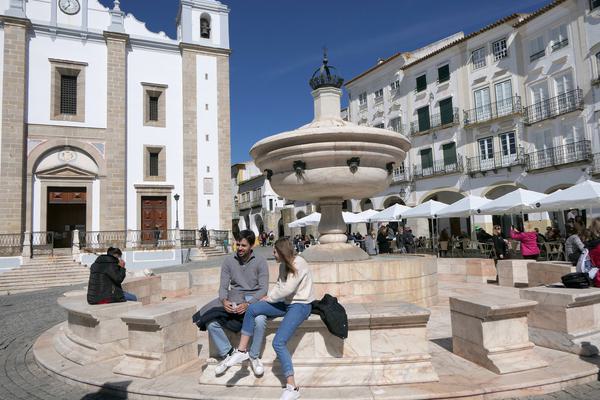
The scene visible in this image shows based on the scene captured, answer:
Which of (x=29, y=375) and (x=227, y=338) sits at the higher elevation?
(x=227, y=338)

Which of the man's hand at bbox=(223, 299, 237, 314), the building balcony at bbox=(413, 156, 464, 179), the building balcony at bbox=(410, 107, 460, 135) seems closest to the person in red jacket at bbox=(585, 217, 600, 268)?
the man's hand at bbox=(223, 299, 237, 314)

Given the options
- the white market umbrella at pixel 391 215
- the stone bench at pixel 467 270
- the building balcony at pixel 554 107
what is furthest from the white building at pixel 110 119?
the stone bench at pixel 467 270

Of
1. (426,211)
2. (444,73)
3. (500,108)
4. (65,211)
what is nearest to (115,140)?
(65,211)

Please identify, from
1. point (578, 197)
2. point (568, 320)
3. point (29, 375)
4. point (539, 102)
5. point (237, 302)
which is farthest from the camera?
point (539, 102)

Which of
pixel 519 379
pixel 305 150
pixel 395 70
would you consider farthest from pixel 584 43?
pixel 519 379

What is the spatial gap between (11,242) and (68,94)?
8817 millimetres

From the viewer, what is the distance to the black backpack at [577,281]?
449cm

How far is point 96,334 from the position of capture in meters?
4.59

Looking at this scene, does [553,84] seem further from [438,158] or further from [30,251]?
[30,251]

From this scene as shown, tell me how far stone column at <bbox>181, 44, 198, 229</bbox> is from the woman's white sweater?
2243cm

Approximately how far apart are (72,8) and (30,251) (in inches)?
571

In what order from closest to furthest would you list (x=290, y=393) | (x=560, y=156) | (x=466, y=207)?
(x=290, y=393), (x=466, y=207), (x=560, y=156)

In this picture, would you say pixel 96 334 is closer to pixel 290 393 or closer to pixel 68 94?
pixel 290 393

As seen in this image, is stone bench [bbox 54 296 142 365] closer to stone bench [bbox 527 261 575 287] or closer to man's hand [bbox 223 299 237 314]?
man's hand [bbox 223 299 237 314]
